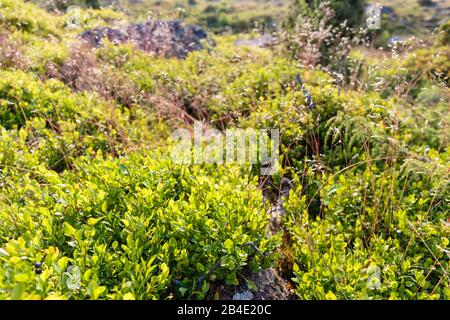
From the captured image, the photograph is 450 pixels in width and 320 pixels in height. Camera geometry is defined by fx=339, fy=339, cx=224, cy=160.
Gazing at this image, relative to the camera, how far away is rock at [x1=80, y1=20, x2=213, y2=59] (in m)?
6.68

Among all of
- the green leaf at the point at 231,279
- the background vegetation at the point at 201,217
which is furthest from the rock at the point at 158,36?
the green leaf at the point at 231,279

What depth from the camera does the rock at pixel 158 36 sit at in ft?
21.9

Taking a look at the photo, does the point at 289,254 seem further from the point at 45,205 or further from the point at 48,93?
the point at 48,93

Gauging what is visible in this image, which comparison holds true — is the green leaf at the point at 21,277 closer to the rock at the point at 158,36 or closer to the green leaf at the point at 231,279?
the green leaf at the point at 231,279

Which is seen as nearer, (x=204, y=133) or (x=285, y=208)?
(x=285, y=208)

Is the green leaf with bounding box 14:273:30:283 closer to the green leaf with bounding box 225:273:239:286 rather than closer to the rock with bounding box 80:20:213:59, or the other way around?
the green leaf with bounding box 225:273:239:286

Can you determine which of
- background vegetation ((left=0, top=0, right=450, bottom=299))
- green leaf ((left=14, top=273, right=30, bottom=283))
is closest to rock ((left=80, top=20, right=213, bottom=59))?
background vegetation ((left=0, top=0, right=450, bottom=299))

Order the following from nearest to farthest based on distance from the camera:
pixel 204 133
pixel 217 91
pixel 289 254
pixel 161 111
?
pixel 289 254 → pixel 204 133 → pixel 161 111 → pixel 217 91

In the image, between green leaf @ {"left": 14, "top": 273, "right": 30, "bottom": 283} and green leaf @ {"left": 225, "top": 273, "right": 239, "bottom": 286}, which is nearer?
green leaf @ {"left": 14, "top": 273, "right": 30, "bottom": 283}

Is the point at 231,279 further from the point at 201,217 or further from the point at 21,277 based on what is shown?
the point at 21,277

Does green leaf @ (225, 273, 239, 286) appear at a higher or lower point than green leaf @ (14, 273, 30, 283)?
lower

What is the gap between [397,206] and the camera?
2.79 meters

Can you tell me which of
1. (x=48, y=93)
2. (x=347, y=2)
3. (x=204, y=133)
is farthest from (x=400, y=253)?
(x=347, y=2)

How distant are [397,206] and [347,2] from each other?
9.00 metres
